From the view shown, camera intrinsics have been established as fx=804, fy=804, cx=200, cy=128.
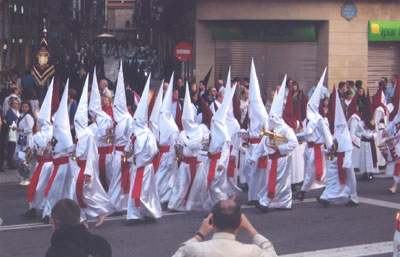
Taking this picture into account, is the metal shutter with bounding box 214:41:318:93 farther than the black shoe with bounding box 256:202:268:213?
Yes

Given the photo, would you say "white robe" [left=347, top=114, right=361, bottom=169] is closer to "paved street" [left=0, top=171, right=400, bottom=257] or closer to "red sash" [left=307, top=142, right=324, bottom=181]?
"red sash" [left=307, top=142, right=324, bottom=181]

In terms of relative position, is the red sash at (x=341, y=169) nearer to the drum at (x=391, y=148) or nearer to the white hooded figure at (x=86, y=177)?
the drum at (x=391, y=148)

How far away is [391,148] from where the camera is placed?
538 inches

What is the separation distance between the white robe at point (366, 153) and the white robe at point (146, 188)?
18.8ft

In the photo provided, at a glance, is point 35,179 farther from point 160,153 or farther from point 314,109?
point 314,109

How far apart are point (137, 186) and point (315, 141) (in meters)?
3.44

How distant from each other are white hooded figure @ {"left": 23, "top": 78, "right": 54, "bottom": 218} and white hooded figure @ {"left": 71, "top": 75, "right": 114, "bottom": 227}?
0.46m

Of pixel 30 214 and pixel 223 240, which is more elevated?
pixel 223 240

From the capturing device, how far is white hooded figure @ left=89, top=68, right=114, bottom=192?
11414 mm

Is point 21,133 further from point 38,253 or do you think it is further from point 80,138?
point 38,253

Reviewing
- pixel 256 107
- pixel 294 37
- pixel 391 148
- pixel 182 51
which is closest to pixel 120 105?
pixel 256 107

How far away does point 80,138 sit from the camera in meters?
10.5

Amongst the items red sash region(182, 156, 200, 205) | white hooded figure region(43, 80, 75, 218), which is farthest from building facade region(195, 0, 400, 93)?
white hooded figure region(43, 80, 75, 218)

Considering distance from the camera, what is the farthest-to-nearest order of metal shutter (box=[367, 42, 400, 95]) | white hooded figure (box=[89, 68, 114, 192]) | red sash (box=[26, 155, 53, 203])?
1. metal shutter (box=[367, 42, 400, 95])
2. white hooded figure (box=[89, 68, 114, 192])
3. red sash (box=[26, 155, 53, 203])
